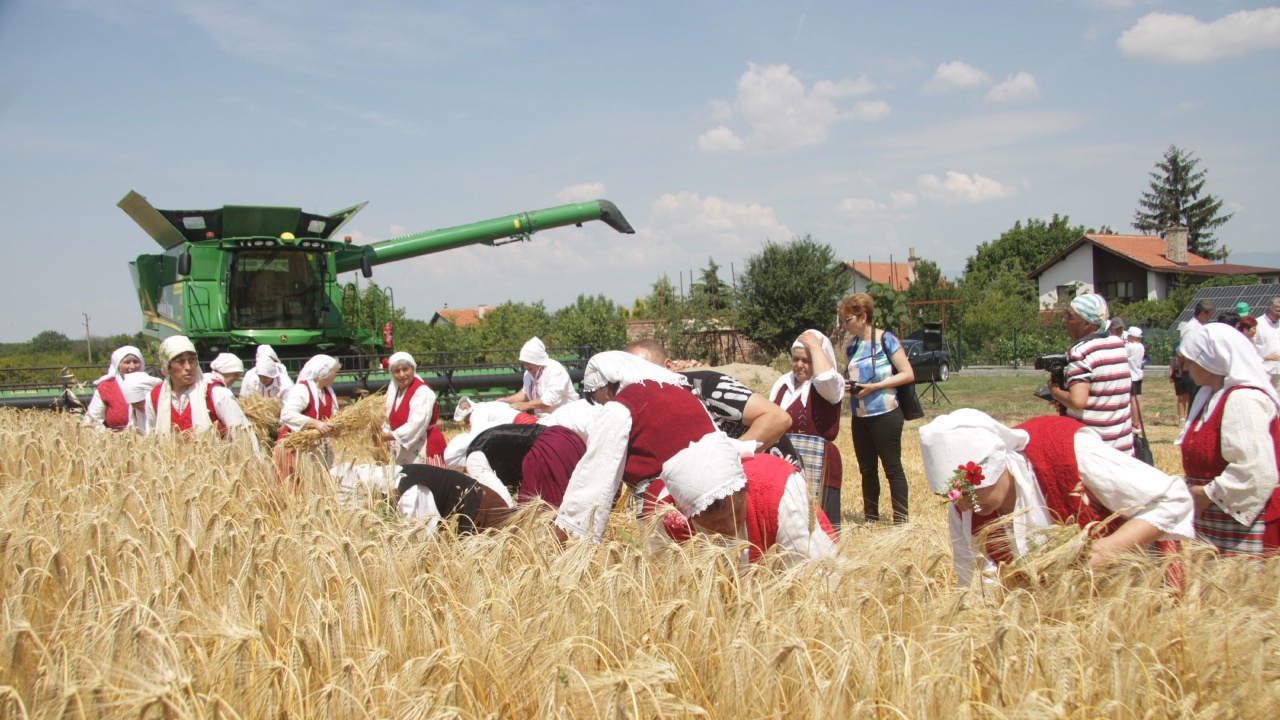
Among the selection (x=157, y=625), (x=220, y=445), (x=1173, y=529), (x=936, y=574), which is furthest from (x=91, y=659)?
(x=220, y=445)

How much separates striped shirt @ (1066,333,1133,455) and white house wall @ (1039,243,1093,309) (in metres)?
49.2

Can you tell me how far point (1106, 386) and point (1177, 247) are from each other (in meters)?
51.2

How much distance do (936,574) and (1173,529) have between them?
2.24 feet

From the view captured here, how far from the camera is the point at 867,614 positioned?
2.09 metres

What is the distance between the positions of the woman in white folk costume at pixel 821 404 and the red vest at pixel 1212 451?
73.3 inches

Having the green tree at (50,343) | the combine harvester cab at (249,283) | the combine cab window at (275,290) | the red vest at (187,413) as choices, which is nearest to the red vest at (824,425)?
the red vest at (187,413)

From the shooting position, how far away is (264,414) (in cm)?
753

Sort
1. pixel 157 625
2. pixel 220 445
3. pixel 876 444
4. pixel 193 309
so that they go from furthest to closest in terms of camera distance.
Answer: pixel 193 309 → pixel 876 444 → pixel 220 445 → pixel 157 625

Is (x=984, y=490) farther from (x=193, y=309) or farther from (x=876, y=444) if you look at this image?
(x=193, y=309)

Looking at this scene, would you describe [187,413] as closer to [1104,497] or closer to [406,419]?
[406,419]

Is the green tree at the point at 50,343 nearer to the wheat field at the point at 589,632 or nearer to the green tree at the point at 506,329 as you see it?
the green tree at the point at 506,329

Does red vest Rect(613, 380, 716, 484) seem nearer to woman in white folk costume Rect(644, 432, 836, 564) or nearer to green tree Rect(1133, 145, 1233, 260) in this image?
woman in white folk costume Rect(644, 432, 836, 564)

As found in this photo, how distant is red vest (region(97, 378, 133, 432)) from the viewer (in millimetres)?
7520

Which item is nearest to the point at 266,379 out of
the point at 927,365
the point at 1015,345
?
the point at 927,365
